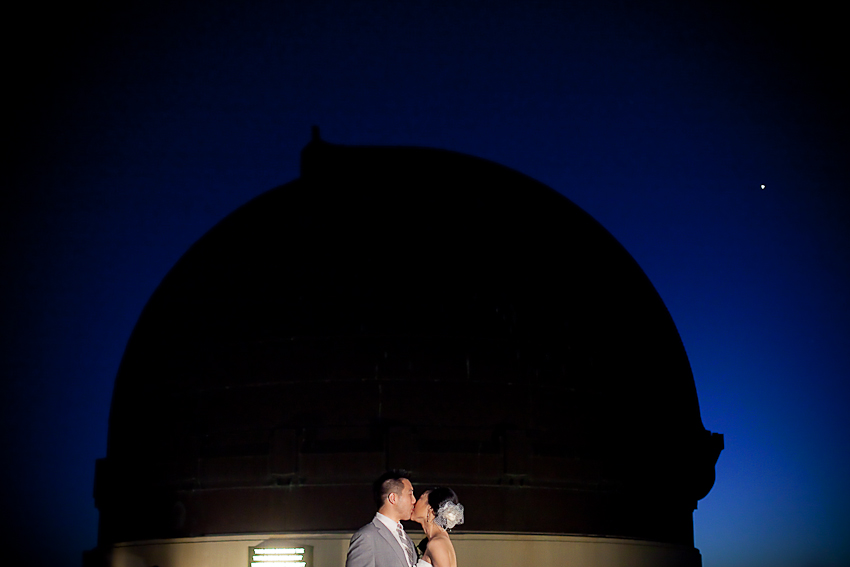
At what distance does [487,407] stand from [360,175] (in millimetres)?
6052

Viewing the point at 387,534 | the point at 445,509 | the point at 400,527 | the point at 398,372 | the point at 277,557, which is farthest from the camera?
the point at 398,372

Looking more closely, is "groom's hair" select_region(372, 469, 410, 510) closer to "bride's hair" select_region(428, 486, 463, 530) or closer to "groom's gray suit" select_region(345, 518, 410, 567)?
"groom's gray suit" select_region(345, 518, 410, 567)

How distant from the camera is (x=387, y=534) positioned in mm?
6180

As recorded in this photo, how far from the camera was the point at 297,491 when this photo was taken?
643 inches

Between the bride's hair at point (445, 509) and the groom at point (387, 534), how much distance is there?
1.46 ft

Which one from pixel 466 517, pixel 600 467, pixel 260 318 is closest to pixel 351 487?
pixel 466 517

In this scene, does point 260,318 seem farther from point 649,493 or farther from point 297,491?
point 649,493

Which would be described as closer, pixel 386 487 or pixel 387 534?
pixel 387 534

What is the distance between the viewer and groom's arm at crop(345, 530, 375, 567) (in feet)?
19.6

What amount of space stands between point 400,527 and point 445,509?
76cm

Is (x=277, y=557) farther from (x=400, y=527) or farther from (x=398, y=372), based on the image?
(x=400, y=527)

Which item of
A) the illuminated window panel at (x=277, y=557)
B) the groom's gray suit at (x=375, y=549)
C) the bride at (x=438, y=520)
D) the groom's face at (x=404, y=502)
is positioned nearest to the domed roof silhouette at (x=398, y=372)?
the illuminated window panel at (x=277, y=557)

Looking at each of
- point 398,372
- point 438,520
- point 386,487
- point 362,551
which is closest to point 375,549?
point 362,551

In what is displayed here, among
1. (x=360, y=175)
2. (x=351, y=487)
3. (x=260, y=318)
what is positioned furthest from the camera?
(x=360, y=175)
